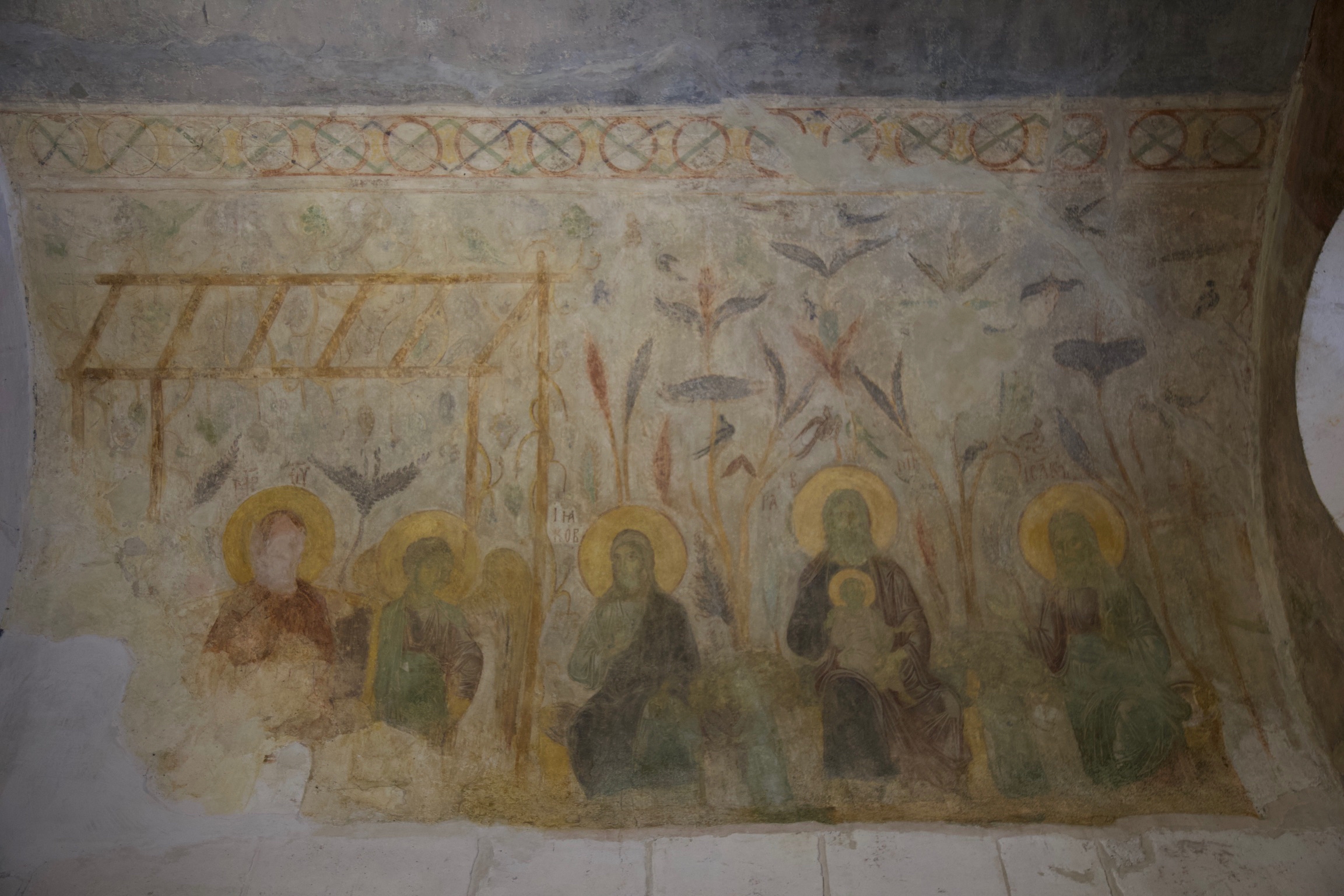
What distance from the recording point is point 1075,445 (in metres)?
3.77

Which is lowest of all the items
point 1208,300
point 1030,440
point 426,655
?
point 426,655

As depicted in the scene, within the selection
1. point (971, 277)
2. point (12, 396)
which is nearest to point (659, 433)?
point (971, 277)

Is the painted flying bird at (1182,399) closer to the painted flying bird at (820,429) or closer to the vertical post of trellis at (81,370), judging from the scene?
the painted flying bird at (820,429)

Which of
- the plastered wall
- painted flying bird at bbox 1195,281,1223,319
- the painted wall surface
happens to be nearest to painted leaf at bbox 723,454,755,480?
the plastered wall

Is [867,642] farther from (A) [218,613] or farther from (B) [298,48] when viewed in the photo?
(B) [298,48]

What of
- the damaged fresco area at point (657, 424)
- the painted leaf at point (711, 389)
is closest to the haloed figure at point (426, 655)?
the damaged fresco area at point (657, 424)

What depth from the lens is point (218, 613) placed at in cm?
364

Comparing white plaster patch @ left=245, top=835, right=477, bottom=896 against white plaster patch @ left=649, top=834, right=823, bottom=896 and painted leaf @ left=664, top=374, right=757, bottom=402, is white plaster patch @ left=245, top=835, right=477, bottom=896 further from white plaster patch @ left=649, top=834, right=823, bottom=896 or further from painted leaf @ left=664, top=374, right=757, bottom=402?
painted leaf @ left=664, top=374, right=757, bottom=402

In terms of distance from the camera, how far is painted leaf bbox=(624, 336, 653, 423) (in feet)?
12.3

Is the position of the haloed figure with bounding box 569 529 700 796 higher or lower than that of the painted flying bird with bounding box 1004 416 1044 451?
lower

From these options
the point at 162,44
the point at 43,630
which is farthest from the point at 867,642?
the point at 162,44

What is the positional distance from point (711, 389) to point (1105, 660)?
1.61 m

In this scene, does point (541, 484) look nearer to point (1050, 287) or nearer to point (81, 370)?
point (81, 370)

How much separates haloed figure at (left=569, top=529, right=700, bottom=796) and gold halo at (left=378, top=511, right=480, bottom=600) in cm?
46
